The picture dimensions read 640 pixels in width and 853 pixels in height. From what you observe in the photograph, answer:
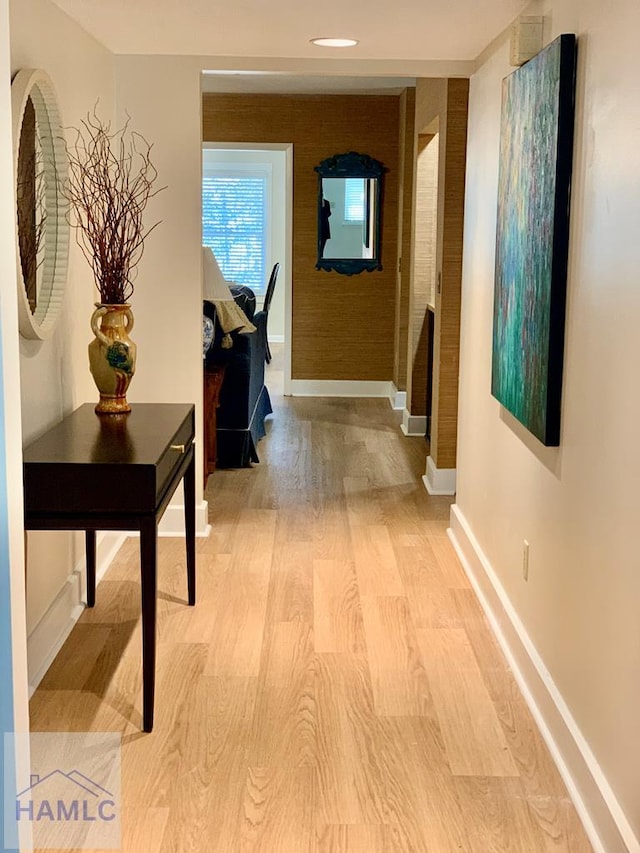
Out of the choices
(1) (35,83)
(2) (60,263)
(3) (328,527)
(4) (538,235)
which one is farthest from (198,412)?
(4) (538,235)

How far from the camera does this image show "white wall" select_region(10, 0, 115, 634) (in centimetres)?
317

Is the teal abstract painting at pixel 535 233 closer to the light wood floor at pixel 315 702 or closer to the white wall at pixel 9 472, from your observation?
the light wood floor at pixel 315 702

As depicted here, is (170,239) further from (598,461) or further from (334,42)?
(598,461)

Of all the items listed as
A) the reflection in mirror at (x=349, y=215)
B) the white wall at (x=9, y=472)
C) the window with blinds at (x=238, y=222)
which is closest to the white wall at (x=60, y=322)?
the white wall at (x=9, y=472)

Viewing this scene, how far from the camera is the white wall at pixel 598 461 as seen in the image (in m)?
2.22

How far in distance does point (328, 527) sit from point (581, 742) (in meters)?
2.49

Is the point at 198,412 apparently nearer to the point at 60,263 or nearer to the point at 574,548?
the point at 60,263

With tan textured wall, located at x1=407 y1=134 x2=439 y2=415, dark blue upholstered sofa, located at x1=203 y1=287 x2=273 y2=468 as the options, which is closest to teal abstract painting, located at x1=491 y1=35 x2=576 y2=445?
dark blue upholstered sofa, located at x1=203 y1=287 x2=273 y2=468

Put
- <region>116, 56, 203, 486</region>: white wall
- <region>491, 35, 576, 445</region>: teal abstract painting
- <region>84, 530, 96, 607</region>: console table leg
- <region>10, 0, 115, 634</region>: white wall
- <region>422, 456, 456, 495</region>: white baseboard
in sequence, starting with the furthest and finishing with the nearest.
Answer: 1. <region>422, 456, 456, 495</region>: white baseboard
2. <region>116, 56, 203, 486</region>: white wall
3. <region>84, 530, 96, 607</region>: console table leg
4. <region>10, 0, 115, 634</region>: white wall
5. <region>491, 35, 576, 445</region>: teal abstract painting

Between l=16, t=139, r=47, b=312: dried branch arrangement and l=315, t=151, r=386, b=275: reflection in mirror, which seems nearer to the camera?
l=16, t=139, r=47, b=312: dried branch arrangement

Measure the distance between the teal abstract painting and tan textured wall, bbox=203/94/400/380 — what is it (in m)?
4.92

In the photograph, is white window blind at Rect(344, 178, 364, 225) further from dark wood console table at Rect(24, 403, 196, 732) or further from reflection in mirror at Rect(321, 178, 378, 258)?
dark wood console table at Rect(24, 403, 196, 732)

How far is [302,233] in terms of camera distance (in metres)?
8.52

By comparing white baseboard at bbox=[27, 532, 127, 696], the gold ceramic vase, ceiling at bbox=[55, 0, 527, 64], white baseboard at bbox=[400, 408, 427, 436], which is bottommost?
white baseboard at bbox=[27, 532, 127, 696]
